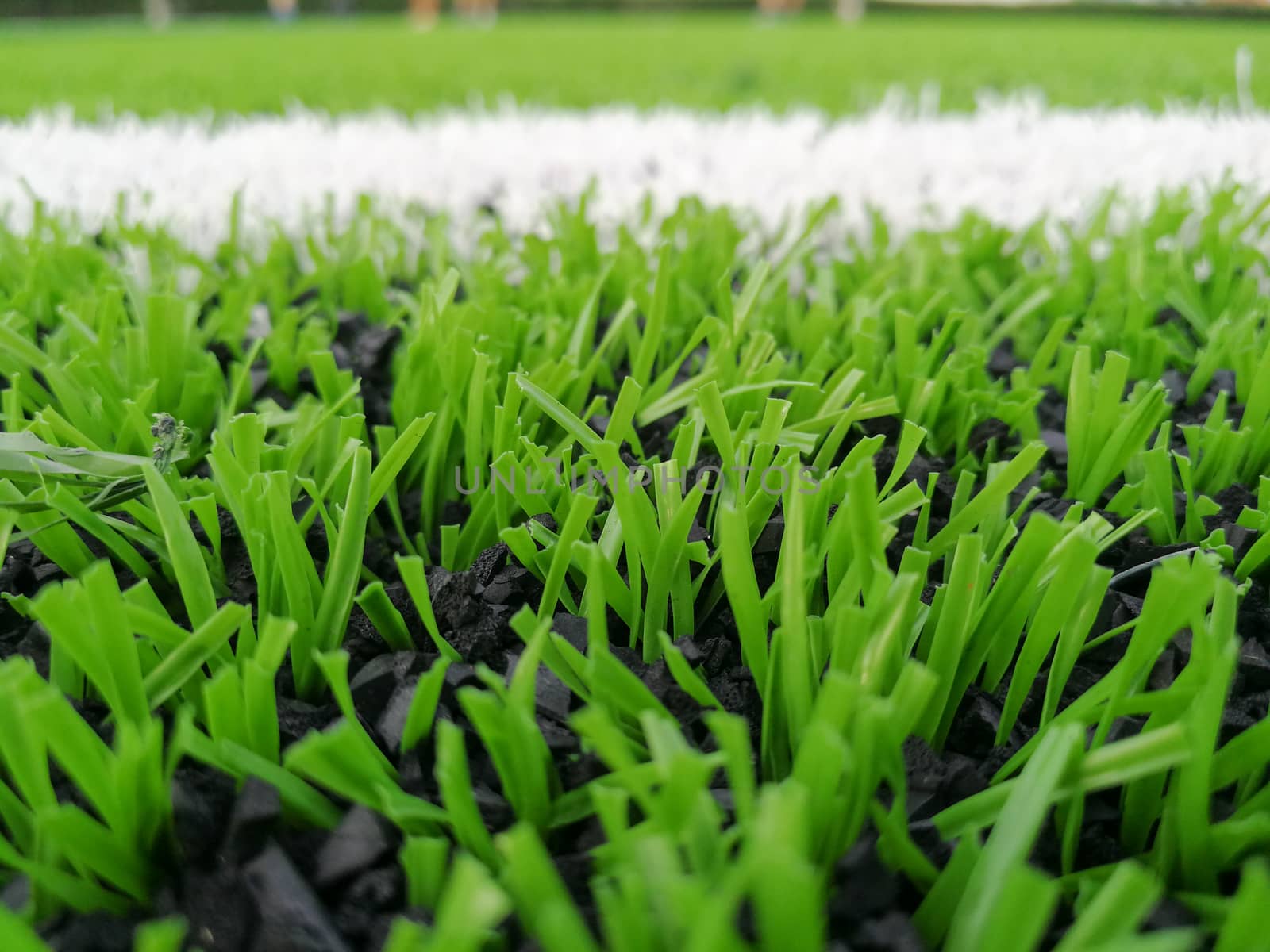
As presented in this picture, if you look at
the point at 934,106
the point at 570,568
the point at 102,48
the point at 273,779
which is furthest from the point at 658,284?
the point at 102,48

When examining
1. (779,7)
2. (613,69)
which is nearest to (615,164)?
(613,69)

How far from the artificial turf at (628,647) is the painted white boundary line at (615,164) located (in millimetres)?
929

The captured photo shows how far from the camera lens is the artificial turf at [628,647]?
490 millimetres

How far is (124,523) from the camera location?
2.53 feet

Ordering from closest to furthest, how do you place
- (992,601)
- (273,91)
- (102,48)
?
1. (992,601)
2. (273,91)
3. (102,48)

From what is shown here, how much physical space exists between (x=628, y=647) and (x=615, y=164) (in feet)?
6.64

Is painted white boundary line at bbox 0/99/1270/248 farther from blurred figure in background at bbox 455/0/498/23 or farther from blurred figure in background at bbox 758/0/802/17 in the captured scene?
blurred figure in background at bbox 455/0/498/23

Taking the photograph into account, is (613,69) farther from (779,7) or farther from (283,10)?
(779,7)

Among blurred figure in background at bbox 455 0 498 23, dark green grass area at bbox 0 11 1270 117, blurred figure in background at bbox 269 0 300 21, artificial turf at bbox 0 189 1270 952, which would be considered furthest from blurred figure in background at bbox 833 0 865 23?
artificial turf at bbox 0 189 1270 952

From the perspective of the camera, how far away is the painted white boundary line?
2.06m

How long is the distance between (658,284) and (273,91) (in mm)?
4024

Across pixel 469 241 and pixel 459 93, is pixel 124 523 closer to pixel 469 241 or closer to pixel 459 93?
pixel 469 241

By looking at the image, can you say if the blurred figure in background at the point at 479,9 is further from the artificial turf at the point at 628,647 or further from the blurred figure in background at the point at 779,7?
the artificial turf at the point at 628,647

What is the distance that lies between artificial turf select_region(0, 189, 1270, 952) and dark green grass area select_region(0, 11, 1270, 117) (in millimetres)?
3064
